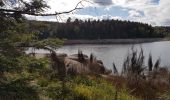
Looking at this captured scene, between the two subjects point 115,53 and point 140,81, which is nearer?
point 140,81

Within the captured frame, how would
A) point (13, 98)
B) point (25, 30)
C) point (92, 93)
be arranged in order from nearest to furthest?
1. point (13, 98)
2. point (25, 30)
3. point (92, 93)

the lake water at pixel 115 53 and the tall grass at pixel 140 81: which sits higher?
the tall grass at pixel 140 81

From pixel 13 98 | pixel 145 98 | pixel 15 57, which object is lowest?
pixel 145 98

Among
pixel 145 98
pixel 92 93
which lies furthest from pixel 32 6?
pixel 145 98

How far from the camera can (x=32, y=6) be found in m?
5.87

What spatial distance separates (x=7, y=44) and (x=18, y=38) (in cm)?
57

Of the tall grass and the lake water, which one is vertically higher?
the tall grass

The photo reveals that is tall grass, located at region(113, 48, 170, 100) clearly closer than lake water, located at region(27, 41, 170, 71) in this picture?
Yes

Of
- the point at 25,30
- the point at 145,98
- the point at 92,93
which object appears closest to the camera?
the point at 25,30

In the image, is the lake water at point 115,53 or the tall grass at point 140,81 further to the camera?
the lake water at point 115,53

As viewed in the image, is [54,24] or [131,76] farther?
[131,76]

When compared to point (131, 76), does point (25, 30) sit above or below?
above

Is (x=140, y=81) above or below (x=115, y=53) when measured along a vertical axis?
above

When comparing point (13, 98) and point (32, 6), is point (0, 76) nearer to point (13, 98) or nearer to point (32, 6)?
point (13, 98)
